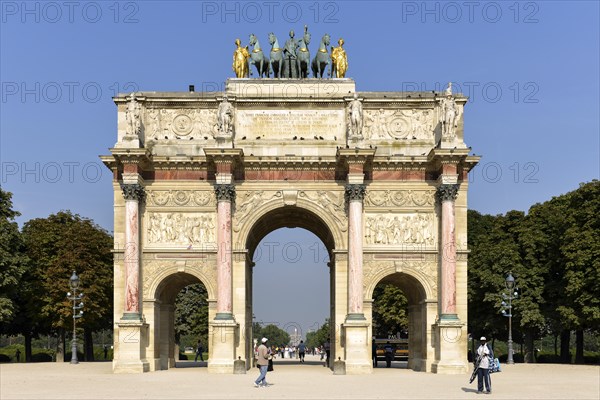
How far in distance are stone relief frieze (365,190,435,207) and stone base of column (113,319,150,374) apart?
1237 cm

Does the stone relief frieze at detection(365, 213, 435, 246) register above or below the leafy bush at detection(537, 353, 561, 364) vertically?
above

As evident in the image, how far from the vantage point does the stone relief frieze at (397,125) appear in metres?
45.2

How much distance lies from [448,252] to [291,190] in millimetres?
7918

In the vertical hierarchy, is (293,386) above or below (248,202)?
below

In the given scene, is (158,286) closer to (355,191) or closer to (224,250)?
(224,250)

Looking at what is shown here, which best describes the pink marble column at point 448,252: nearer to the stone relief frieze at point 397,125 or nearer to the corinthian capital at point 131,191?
the stone relief frieze at point 397,125

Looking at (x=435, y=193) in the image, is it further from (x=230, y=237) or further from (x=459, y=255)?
(x=230, y=237)

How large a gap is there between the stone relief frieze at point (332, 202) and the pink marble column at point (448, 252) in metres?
4.63

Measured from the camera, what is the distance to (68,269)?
60406 mm

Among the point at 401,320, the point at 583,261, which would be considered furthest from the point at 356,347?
the point at 401,320

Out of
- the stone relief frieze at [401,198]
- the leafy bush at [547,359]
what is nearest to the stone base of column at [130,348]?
the stone relief frieze at [401,198]

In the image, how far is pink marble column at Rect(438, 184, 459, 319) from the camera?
43000 mm

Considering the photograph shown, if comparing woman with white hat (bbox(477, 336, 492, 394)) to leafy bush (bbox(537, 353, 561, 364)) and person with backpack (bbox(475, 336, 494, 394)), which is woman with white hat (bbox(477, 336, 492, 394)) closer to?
person with backpack (bbox(475, 336, 494, 394))

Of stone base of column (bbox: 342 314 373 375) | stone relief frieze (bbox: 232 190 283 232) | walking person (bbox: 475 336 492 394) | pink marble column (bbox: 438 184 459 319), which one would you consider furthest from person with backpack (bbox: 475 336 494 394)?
stone relief frieze (bbox: 232 190 283 232)
